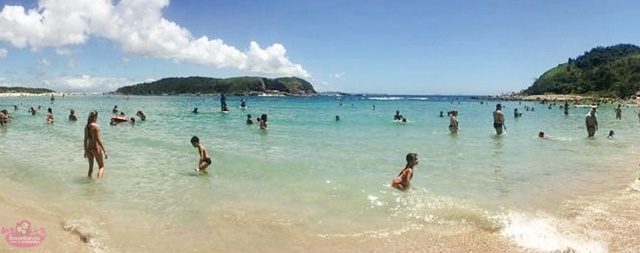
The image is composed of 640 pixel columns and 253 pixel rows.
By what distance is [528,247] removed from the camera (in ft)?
27.7

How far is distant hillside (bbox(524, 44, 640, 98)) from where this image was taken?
115062mm

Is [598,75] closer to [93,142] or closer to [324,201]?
[324,201]

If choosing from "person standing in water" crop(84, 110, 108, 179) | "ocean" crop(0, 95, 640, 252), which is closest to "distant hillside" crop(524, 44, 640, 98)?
"ocean" crop(0, 95, 640, 252)

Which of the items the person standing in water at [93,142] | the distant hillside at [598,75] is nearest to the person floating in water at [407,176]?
the person standing in water at [93,142]

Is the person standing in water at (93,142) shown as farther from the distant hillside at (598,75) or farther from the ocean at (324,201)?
the distant hillside at (598,75)

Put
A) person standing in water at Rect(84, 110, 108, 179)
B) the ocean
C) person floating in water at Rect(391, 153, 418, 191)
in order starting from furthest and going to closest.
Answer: person standing in water at Rect(84, 110, 108, 179)
person floating in water at Rect(391, 153, 418, 191)
the ocean

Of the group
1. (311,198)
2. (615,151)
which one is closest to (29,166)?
(311,198)

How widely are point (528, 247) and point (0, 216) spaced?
949cm

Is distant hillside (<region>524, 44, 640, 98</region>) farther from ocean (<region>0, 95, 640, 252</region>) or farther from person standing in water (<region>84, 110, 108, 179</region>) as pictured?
person standing in water (<region>84, 110, 108, 179</region>)

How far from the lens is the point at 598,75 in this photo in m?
130

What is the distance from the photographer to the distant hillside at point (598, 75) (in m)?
115

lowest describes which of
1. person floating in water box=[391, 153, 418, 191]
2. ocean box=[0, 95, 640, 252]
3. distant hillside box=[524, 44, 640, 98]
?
ocean box=[0, 95, 640, 252]

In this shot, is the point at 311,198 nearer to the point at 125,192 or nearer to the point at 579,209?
the point at 125,192

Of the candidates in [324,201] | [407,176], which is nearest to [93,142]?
[324,201]
